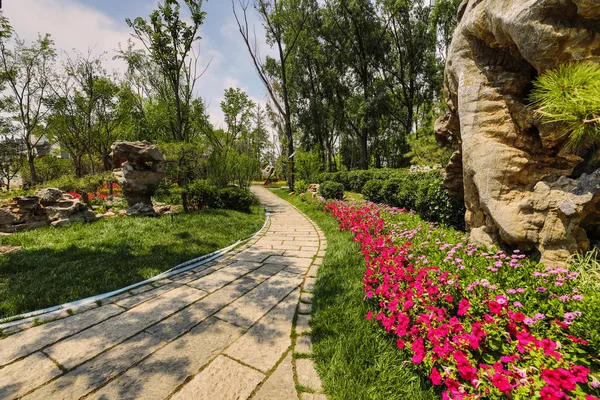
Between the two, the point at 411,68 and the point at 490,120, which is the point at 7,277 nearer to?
the point at 490,120

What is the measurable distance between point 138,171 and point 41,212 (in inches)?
103

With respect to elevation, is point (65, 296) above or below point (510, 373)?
below

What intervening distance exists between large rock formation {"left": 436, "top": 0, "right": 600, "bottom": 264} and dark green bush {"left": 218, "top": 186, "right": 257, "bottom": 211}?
26.3ft

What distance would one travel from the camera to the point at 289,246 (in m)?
5.80

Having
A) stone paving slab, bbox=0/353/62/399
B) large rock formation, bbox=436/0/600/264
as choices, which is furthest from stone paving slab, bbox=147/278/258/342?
large rock formation, bbox=436/0/600/264

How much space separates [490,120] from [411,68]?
21352 mm

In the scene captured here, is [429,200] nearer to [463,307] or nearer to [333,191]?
[463,307]

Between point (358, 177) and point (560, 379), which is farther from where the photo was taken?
point (358, 177)

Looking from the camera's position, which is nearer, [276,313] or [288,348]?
[288,348]

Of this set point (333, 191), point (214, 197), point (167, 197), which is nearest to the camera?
point (214, 197)

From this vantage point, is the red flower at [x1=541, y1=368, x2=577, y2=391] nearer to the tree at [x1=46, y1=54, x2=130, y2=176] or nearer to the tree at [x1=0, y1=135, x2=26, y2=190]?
the tree at [x1=46, y1=54, x2=130, y2=176]

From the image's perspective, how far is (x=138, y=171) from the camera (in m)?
7.70

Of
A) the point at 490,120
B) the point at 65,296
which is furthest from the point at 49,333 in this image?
the point at 490,120

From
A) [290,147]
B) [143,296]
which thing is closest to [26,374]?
[143,296]
